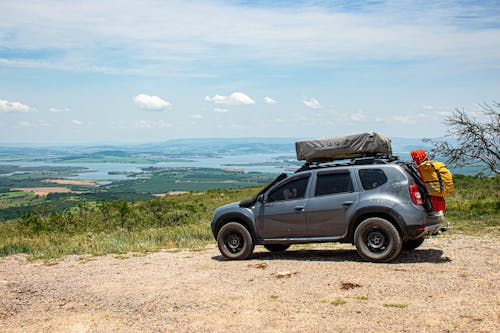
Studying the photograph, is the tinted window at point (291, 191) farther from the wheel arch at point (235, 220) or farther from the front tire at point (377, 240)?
the front tire at point (377, 240)

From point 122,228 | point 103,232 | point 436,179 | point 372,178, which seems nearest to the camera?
point 436,179

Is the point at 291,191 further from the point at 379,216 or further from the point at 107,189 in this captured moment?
the point at 107,189

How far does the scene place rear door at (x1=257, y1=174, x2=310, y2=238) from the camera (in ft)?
33.4

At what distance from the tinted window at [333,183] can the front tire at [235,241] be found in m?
1.86

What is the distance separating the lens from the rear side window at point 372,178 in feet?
31.1

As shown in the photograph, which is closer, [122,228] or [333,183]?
[333,183]

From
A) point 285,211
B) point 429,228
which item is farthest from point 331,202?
point 429,228

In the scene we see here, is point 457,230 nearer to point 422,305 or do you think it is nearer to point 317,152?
point 317,152

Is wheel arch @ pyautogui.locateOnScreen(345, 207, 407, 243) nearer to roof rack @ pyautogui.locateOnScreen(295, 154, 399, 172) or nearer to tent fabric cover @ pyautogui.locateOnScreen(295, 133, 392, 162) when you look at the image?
roof rack @ pyautogui.locateOnScreen(295, 154, 399, 172)

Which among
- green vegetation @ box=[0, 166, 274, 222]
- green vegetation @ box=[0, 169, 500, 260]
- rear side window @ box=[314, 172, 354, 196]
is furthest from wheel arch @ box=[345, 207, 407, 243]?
green vegetation @ box=[0, 166, 274, 222]

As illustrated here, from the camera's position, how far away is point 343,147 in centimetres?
992

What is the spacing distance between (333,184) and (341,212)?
2.05ft

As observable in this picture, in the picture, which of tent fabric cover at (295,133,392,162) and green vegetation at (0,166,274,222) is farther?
green vegetation at (0,166,274,222)

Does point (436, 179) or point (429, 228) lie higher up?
point (436, 179)
